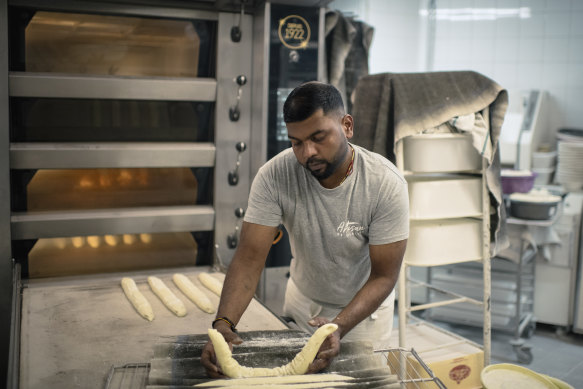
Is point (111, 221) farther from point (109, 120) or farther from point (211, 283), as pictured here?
point (211, 283)

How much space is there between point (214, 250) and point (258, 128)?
2.12ft

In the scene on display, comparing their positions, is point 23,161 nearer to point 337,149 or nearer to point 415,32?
point 337,149

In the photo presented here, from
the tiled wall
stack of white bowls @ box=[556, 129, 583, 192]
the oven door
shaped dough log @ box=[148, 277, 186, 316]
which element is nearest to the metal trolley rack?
the oven door

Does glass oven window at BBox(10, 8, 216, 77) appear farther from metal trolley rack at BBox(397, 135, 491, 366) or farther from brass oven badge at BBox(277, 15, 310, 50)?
metal trolley rack at BBox(397, 135, 491, 366)

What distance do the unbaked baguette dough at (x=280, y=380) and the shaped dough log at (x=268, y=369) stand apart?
0.03 meters

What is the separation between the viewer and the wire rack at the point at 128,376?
4.54 ft

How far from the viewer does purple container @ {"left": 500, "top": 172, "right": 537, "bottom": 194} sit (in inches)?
154

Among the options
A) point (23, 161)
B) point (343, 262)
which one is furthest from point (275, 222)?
point (23, 161)

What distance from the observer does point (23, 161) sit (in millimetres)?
2393

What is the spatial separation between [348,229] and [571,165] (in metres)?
3.37

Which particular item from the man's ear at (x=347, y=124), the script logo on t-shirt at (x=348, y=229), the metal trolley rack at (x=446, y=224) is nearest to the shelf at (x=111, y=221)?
the metal trolley rack at (x=446, y=224)

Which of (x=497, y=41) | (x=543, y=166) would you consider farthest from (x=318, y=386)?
(x=497, y=41)

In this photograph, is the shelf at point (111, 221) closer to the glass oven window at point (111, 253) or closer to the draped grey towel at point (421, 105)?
the glass oven window at point (111, 253)

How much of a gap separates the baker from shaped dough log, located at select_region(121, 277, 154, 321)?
50 cm
